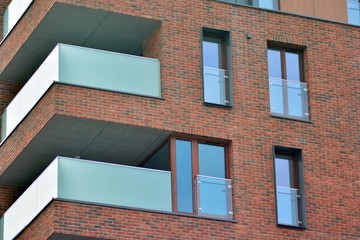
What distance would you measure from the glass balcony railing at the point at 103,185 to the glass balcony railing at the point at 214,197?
0.89m

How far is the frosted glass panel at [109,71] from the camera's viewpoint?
39.8 meters

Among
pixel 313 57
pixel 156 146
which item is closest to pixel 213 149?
pixel 156 146

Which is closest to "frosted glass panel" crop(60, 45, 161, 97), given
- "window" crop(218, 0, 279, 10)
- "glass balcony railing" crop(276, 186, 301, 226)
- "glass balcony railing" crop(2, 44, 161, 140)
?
"glass balcony railing" crop(2, 44, 161, 140)

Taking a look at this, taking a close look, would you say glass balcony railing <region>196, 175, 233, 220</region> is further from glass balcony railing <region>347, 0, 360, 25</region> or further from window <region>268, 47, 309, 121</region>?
glass balcony railing <region>347, 0, 360, 25</region>

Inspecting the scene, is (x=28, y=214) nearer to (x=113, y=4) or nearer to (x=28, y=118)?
(x=28, y=118)

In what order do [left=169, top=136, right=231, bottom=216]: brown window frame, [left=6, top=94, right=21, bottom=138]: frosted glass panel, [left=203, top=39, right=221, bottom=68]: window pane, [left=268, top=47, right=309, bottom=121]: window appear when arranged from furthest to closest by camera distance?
[left=6, top=94, right=21, bottom=138]: frosted glass panel
[left=268, top=47, right=309, bottom=121]: window
[left=203, top=39, right=221, bottom=68]: window pane
[left=169, top=136, right=231, bottom=216]: brown window frame

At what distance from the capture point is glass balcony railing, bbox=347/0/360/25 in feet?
144

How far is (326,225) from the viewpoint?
40406 millimetres

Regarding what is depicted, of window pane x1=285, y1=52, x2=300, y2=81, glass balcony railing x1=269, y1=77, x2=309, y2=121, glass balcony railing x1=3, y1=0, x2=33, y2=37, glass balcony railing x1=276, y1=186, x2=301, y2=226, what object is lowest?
glass balcony railing x1=276, y1=186, x2=301, y2=226

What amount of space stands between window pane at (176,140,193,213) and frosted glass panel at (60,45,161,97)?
1.56m

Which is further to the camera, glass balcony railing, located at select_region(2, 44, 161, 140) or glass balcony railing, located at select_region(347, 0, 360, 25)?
glass balcony railing, located at select_region(347, 0, 360, 25)

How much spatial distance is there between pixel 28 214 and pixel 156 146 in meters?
3.84

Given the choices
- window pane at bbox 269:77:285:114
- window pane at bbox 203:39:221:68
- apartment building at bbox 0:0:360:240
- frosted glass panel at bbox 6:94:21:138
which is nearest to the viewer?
apartment building at bbox 0:0:360:240

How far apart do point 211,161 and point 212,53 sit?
3.22 meters
